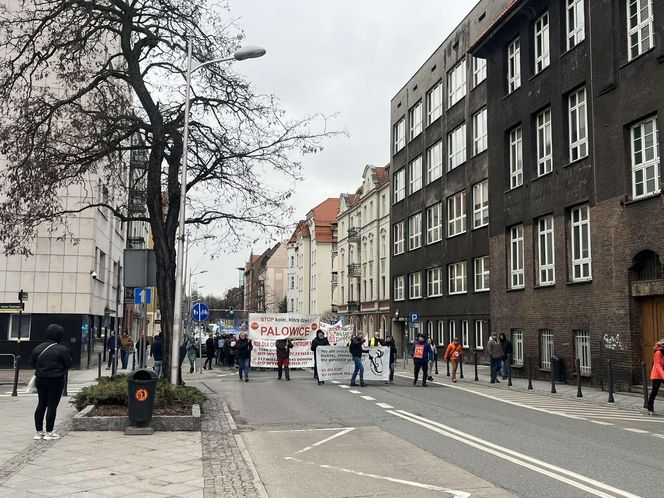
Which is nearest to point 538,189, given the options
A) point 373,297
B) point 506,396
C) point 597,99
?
point 597,99

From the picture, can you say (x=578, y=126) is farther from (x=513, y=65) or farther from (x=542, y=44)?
(x=513, y=65)

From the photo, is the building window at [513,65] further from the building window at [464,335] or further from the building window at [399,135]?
the building window at [399,135]

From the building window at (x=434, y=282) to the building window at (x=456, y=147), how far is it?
6.26 m

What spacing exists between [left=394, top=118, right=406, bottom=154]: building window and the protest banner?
23.1 metres

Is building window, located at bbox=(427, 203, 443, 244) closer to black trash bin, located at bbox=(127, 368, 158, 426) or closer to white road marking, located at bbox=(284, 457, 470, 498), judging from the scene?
black trash bin, located at bbox=(127, 368, 158, 426)

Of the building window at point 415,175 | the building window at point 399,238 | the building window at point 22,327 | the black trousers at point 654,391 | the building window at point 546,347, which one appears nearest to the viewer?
the black trousers at point 654,391

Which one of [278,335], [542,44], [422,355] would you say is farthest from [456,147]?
[422,355]

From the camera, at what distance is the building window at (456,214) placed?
37688 millimetres

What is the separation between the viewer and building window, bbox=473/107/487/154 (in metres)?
35.4

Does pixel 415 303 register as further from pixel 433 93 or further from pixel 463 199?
pixel 433 93

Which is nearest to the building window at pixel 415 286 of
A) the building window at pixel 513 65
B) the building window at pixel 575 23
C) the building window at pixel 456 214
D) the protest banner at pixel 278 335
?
the building window at pixel 456 214

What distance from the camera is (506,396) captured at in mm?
18906

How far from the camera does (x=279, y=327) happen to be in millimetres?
29391

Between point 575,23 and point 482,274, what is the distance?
1486 cm
